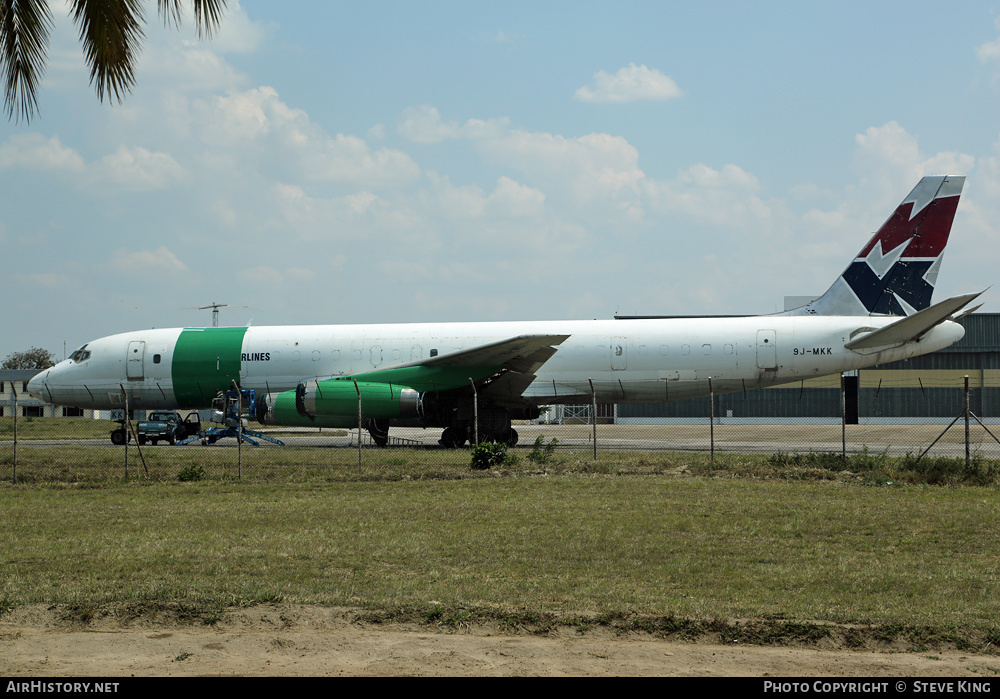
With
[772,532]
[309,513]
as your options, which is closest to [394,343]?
[309,513]

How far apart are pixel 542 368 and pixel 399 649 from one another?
19.6 m

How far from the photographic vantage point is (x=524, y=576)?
729 cm

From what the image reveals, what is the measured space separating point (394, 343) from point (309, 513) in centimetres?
1458

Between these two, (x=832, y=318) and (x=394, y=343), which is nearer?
(x=832, y=318)

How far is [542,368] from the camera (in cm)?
2462

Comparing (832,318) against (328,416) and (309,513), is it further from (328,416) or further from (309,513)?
(309,513)

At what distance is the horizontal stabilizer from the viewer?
2018cm

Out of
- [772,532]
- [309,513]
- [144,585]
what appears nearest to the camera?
[144,585]

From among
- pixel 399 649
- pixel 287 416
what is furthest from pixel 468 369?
pixel 399 649

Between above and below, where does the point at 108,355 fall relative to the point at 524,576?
above

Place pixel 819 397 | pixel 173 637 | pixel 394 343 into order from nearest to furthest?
pixel 173 637, pixel 394 343, pixel 819 397

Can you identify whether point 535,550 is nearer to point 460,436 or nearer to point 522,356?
A: point 522,356

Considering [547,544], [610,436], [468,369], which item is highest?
[468,369]

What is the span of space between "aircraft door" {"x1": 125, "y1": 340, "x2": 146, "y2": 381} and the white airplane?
0.04 meters
